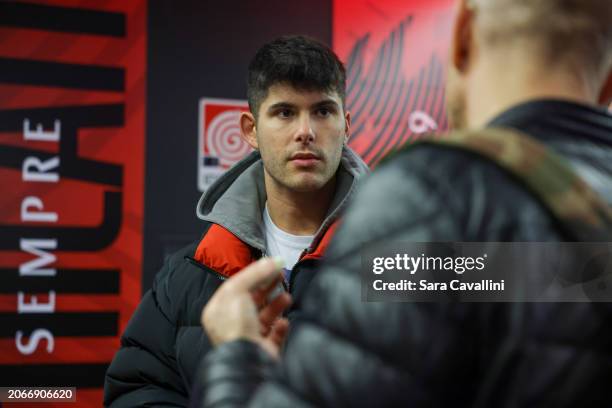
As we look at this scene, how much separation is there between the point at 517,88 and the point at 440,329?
0.23 metres

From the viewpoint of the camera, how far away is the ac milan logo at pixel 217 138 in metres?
3.17

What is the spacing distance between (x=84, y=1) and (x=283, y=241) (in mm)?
2053

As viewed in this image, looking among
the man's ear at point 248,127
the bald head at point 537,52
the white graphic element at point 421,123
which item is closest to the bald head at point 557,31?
the bald head at point 537,52

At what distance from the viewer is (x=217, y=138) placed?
125 inches

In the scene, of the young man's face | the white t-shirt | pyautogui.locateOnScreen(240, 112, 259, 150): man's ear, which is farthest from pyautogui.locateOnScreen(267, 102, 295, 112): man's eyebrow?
the white t-shirt

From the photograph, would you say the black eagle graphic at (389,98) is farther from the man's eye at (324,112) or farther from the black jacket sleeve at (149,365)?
the black jacket sleeve at (149,365)

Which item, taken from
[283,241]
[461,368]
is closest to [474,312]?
[461,368]

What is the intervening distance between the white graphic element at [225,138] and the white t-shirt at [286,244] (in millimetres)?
1626

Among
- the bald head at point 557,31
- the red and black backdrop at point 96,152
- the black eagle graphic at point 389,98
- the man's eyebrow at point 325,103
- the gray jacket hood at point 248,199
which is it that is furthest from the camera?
the black eagle graphic at point 389,98

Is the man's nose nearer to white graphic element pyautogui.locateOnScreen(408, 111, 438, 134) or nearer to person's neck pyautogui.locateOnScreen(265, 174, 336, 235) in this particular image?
person's neck pyautogui.locateOnScreen(265, 174, 336, 235)

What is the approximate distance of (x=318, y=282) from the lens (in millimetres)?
510

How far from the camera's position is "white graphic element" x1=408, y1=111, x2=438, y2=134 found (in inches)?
137

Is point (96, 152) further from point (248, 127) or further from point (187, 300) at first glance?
point (187, 300)

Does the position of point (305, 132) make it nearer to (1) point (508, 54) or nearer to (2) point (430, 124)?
(1) point (508, 54)
